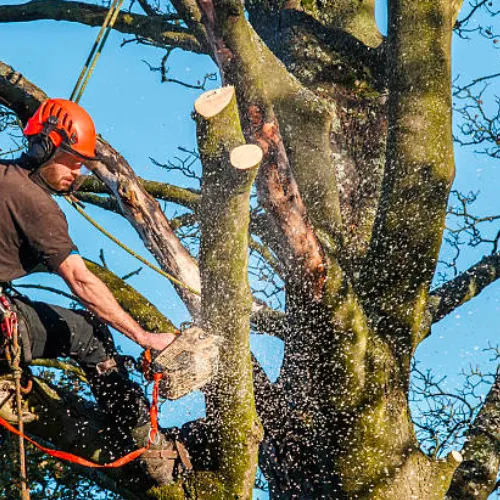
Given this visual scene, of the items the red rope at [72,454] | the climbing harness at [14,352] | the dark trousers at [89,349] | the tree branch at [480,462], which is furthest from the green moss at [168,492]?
the tree branch at [480,462]

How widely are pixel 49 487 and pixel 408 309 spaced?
279cm

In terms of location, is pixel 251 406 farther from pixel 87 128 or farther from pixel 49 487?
pixel 49 487

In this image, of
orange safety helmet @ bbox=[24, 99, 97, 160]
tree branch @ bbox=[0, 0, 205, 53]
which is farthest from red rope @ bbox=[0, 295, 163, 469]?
tree branch @ bbox=[0, 0, 205, 53]

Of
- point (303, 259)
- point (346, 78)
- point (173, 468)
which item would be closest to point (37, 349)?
point (173, 468)

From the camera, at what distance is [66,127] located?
3625 millimetres

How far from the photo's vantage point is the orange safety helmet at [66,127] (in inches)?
141

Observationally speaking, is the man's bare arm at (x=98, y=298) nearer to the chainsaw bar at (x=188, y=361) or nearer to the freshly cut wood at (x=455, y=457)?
the chainsaw bar at (x=188, y=361)

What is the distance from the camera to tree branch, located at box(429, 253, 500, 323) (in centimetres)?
512

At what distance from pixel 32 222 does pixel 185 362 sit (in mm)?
943

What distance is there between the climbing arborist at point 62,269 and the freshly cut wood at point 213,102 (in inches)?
25.9

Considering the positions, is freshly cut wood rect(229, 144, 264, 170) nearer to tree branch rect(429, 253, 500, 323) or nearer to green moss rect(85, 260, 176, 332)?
green moss rect(85, 260, 176, 332)

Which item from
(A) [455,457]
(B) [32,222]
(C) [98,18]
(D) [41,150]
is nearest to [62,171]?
(D) [41,150]

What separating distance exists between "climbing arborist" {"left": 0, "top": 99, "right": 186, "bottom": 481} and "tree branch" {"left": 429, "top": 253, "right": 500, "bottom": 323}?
2.20 m

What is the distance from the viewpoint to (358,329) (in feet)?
13.3
